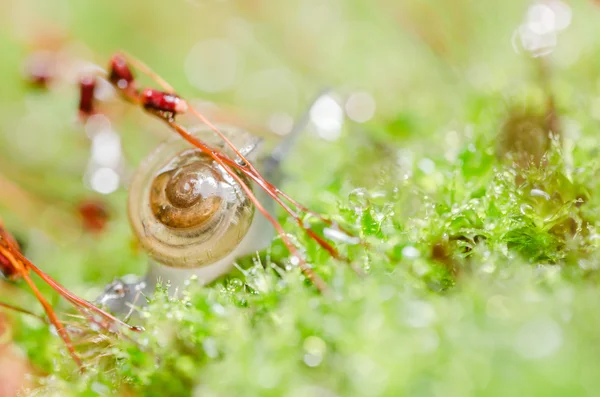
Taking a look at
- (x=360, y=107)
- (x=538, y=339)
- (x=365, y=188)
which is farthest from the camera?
(x=360, y=107)

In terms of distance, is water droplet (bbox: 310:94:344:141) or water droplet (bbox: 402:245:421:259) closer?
water droplet (bbox: 402:245:421:259)

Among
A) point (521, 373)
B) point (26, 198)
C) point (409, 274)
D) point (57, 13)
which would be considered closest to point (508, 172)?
point (409, 274)

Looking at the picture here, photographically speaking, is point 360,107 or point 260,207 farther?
point 360,107

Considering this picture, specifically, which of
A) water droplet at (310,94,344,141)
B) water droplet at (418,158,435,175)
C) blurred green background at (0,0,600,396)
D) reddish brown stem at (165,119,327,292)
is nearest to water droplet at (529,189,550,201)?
blurred green background at (0,0,600,396)

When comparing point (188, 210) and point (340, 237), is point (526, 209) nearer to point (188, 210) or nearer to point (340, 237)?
point (340, 237)

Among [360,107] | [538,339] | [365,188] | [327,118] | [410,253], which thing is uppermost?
[360,107]

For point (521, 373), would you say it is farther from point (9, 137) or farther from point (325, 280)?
point (9, 137)

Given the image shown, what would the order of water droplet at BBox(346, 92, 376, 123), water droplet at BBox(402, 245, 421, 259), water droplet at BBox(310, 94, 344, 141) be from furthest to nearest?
1. water droplet at BBox(346, 92, 376, 123)
2. water droplet at BBox(310, 94, 344, 141)
3. water droplet at BBox(402, 245, 421, 259)

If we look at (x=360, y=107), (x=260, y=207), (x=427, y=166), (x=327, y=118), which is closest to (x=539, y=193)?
(x=427, y=166)

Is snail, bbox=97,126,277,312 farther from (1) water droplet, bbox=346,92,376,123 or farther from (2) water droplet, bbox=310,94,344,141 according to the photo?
(1) water droplet, bbox=346,92,376,123

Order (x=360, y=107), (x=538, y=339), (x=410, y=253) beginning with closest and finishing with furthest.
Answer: (x=538, y=339) < (x=410, y=253) < (x=360, y=107)
